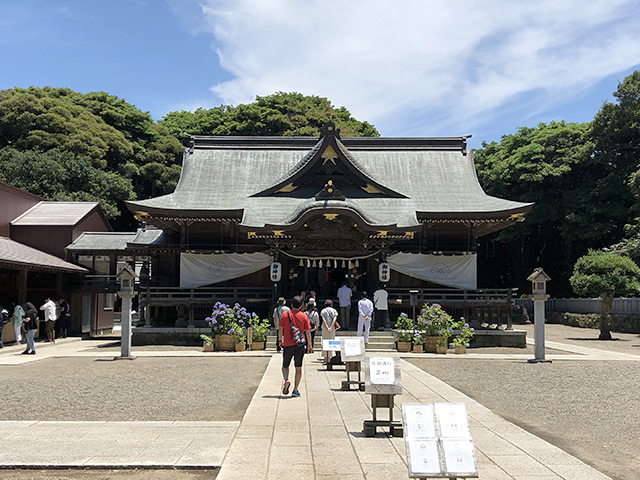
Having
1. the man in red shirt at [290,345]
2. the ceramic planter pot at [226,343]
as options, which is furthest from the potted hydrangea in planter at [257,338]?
the man in red shirt at [290,345]

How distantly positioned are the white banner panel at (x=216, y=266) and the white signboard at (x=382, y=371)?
16094mm

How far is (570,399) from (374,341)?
997 cm

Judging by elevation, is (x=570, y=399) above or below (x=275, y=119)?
below

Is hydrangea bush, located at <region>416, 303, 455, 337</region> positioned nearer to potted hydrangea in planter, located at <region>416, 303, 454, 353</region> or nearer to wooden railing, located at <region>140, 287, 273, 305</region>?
potted hydrangea in planter, located at <region>416, 303, 454, 353</region>

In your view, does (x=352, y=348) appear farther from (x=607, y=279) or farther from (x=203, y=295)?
(x=607, y=279)

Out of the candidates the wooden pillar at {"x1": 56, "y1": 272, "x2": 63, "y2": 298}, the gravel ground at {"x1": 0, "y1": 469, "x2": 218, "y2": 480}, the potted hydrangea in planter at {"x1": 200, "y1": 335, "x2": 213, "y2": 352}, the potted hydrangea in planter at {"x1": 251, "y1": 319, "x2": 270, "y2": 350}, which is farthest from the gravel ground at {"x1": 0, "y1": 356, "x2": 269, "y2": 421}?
the wooden pillar at {"x1": 56, "y1": 272, "x2": 63, "y2": 298}

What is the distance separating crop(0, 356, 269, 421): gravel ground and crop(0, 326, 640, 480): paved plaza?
0.03 m

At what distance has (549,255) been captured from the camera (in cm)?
4538

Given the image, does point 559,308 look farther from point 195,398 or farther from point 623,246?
point 195,398

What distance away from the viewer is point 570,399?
35.5ft

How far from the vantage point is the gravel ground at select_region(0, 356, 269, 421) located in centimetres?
923

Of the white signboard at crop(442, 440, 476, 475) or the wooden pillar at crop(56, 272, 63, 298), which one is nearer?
the white signboard at crop(442, 440, 476, 475)

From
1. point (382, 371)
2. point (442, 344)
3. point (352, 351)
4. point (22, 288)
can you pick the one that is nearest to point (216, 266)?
point (22, 288)

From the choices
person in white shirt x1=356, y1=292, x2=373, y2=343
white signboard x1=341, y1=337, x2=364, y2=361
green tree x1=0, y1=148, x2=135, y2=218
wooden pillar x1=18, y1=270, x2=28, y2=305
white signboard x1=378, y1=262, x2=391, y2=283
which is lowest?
white signboard x1=341, y1=337, x2=364, y2=361
